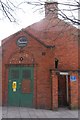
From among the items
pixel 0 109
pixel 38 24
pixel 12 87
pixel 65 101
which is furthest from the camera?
pixel 38 24

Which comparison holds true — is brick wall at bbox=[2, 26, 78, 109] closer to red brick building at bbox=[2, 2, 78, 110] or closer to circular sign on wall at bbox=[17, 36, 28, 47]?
red brick building at bbox=[2, 2, 78, 110]

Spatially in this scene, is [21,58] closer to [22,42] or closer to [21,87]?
[22,42]

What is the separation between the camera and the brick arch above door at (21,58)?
60.3 feet

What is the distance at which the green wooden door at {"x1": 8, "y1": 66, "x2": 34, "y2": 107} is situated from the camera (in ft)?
59.0

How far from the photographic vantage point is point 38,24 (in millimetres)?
21859

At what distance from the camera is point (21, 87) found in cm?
1817

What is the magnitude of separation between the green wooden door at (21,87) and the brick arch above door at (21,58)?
41 centimetres

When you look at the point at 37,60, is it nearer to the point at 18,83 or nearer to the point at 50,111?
the point at 18,83

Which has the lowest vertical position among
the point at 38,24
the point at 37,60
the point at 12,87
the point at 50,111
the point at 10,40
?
the point at 50,111

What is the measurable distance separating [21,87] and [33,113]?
2.60 meters

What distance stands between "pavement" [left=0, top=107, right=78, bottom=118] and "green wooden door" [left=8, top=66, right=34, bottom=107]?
24.7 inches

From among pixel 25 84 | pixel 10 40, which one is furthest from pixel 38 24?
pixel 25 84

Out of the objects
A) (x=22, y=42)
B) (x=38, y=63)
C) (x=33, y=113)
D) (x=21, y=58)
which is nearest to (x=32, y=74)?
(x=38, y=63)

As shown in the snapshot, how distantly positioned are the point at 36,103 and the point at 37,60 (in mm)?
2871
